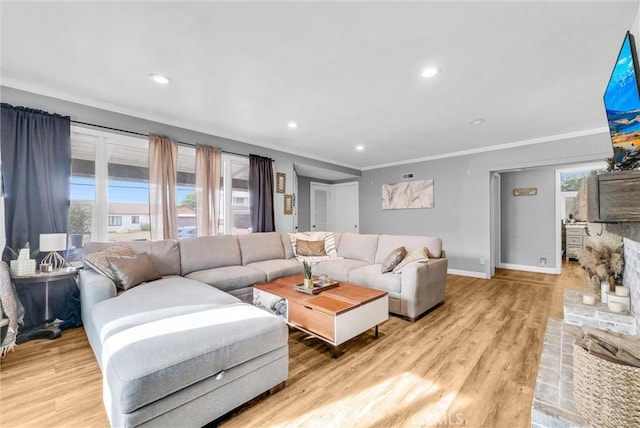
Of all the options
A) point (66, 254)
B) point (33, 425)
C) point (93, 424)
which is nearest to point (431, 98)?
point (93, 424)

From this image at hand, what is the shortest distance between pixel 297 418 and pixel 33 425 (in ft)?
4.81

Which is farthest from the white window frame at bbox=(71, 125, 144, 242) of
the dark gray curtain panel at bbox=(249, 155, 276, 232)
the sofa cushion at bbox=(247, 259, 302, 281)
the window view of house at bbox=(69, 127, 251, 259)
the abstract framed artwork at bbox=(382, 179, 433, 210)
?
the abstract framed artwork at bbox=(382, 179, 433, 210)

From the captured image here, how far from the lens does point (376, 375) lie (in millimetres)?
1943

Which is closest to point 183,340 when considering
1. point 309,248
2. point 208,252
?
point 208,252

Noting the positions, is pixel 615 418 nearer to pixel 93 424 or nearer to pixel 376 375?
Answer: pixel 376 375

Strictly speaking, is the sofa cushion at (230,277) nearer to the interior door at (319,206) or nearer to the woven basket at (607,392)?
the woven basket at (607,392)

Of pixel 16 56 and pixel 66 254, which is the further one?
pixel 66 254

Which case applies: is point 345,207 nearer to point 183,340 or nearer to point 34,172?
point 34,172

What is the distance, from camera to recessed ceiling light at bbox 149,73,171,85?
2.40m

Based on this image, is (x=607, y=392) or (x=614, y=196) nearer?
(x=607, y=392)

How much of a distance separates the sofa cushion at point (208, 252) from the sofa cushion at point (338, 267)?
46.1 inches

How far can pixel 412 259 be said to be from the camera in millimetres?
3148

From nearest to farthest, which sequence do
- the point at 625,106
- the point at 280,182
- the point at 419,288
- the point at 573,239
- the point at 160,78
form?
the point at 625,106
the point at 160,78
the point at 419,288
the point at 280,182
the point at 573,239

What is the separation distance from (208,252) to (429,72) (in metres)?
3.19
